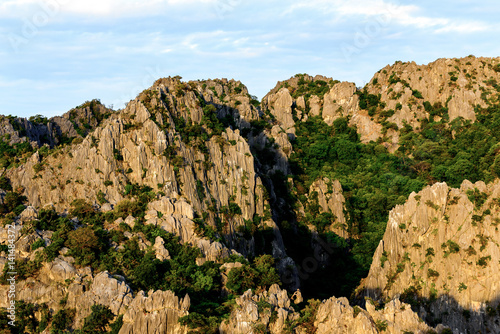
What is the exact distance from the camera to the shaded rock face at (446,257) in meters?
66.4

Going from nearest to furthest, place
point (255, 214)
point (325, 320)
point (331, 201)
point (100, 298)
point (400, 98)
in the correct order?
1. point (325, 320)
2. point (100, 298)
3. point (255, 214)
4. point (331, 201)
5. point (400, 98)

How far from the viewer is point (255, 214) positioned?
3031 inches

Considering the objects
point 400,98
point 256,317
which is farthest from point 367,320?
point 400,98

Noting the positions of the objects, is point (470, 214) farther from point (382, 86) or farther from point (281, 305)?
point (382, 86)

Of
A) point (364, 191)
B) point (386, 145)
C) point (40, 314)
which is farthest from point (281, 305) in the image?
point (386, 145)

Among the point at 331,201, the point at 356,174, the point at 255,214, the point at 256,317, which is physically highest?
the point at 356,174

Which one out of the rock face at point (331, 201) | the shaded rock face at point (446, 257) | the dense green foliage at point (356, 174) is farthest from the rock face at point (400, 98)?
the shaded rock face at point (446, 257)

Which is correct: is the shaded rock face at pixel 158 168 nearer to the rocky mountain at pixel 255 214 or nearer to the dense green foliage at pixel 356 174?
the rocky mountain at pixel 255 214

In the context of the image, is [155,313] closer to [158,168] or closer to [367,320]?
[367,320]

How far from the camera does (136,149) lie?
69.0 meters

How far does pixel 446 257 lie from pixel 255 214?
2539cm

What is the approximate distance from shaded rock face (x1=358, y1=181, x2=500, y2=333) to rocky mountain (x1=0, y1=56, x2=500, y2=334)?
174mm

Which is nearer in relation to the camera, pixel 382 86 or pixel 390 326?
pixel 390 326

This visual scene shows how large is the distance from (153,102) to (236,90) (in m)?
46.3
